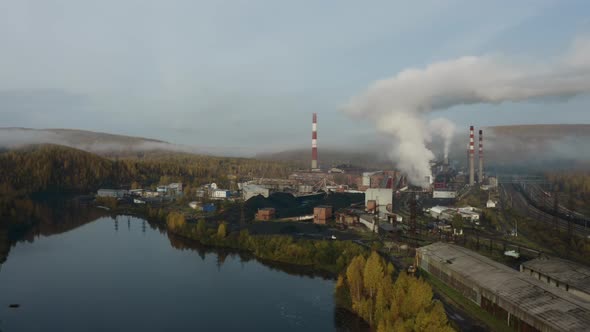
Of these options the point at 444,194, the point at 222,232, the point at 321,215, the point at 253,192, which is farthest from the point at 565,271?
the point at 253,192

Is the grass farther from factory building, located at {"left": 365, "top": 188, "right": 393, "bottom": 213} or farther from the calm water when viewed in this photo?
factory building, located at {"left": 365, "top": 188, "right": 393, "bottom": 213}

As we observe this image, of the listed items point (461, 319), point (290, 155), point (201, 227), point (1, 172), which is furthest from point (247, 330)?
point (290, 155)

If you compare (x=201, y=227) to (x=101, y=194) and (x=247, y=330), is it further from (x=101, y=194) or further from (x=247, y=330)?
(x=101, y=194)

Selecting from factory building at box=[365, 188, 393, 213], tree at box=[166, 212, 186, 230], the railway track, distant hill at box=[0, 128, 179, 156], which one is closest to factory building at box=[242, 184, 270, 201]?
factory building at box=[365, 188, 393, 213]

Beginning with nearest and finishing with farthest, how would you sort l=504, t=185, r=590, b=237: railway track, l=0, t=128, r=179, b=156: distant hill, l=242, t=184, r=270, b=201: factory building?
l=504, t=185, r=590, b=237: railway track, l=242, t=184, r=270, b=201: factory building, l=0, t=128, r=179, b=156: distant hill

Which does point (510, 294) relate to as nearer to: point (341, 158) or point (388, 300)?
point (388, 300)

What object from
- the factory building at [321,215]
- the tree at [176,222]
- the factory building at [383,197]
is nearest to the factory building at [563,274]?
the factory building at [321,215]

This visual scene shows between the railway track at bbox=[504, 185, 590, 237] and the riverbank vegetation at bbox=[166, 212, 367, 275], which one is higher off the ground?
the railway track at bbox=[504, 185, 590, 237]
